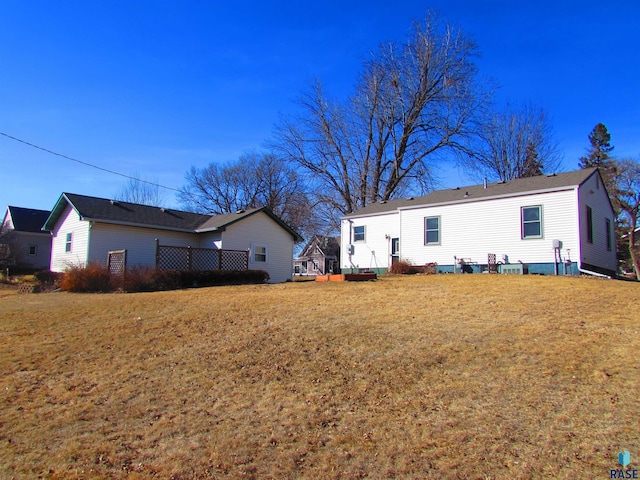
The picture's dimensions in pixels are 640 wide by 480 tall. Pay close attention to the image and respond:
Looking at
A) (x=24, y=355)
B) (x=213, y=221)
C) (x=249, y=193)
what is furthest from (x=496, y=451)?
(x=249, y=193)

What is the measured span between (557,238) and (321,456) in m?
15.7

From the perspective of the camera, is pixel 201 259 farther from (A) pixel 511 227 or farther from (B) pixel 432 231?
(A) pixel 511 227

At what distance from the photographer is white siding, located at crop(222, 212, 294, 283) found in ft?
70.5

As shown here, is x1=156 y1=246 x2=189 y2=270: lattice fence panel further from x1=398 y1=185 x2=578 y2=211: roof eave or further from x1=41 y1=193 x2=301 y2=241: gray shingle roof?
x1=398 y1=185 x2=578 y2=211: roof eave

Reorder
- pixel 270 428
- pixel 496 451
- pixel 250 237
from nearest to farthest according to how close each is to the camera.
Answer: pixel 496 451 → pixel 270 428 → pixel 250 237

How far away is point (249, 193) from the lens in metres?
47.3

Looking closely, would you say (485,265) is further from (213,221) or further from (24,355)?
(24,355)

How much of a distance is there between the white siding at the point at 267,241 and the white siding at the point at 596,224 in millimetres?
14005

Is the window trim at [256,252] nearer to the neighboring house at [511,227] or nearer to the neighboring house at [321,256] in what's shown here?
the neighboring house at [511,227]

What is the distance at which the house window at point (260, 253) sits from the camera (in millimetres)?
22297

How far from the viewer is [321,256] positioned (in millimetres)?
48188

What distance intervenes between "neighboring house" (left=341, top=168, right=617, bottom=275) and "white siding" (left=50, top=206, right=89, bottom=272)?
1408 cm

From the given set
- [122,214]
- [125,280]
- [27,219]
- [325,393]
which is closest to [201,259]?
[122,214]

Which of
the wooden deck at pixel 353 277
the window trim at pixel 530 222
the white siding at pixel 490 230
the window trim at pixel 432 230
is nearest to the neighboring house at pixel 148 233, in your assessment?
the wooden deck at pixel 353 277
